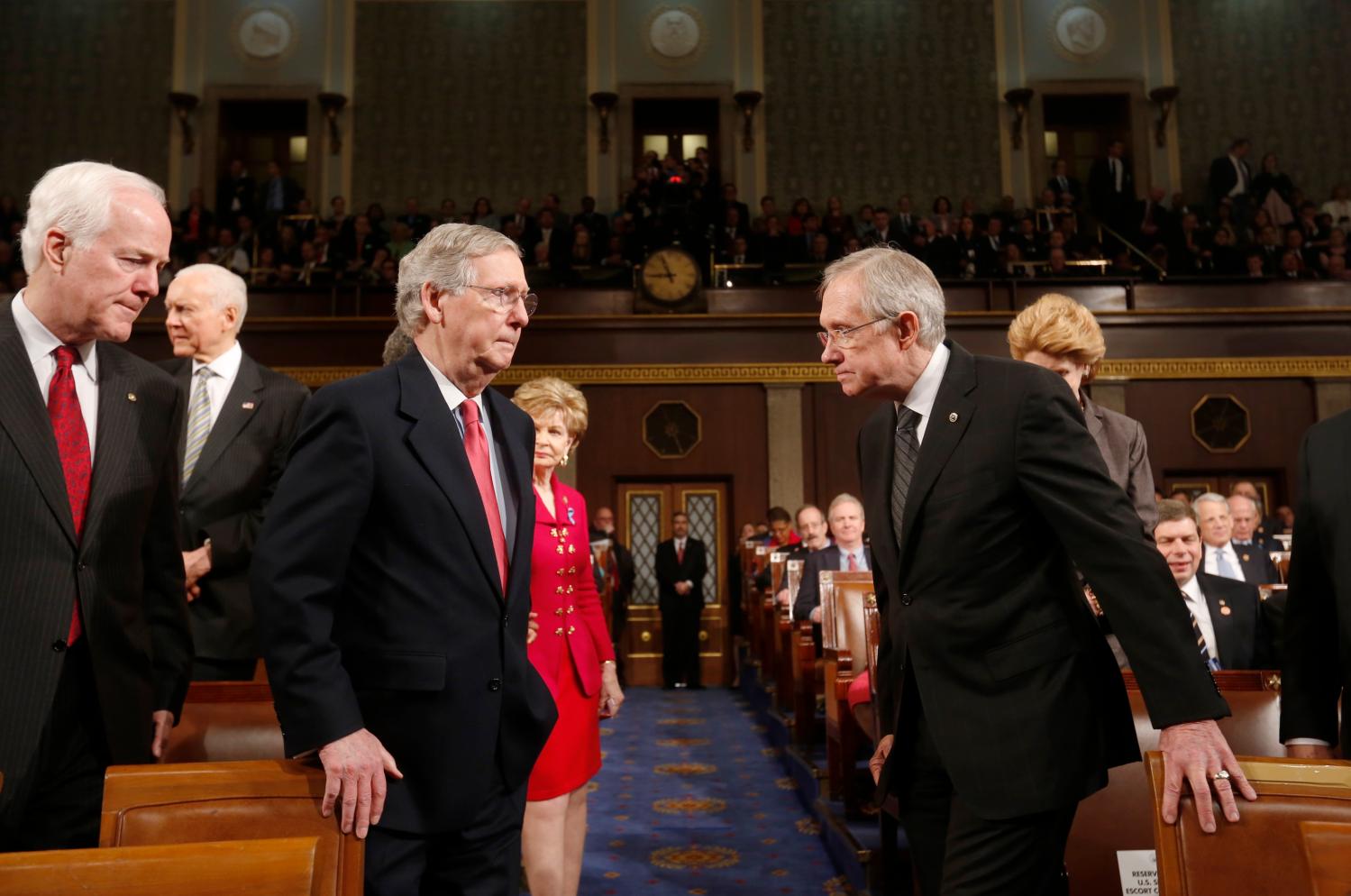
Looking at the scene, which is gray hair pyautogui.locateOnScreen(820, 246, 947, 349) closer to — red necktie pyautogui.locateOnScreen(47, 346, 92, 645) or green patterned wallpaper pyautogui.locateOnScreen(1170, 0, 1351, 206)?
red necktie pyautogui.locateOnScreen(47, 346, 92, 645)

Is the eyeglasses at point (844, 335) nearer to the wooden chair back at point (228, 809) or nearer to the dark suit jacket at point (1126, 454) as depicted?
the wooden chair back at point (228, 809)

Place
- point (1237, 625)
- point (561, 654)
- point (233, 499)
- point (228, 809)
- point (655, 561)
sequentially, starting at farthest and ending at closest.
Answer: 1. point (655, 561)
2. point (1237, 625)
3. point (561, 654)
4. point (233, 499)
5. point (228, 809)

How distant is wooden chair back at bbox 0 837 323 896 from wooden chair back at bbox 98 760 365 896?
0.18 meters

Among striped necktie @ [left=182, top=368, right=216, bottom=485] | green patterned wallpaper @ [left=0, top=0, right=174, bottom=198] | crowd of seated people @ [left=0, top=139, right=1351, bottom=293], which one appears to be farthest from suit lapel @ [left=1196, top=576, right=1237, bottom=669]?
green patterned wallpaper @ [left=0, top=0, right=174, bottom=198]

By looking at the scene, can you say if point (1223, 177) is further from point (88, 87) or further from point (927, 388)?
point (88, 87)

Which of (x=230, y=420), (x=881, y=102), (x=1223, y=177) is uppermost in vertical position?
(x=881, y=102)

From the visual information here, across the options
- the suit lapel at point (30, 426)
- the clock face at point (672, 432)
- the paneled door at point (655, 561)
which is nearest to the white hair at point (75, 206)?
the suit lapel at point (30, 426)

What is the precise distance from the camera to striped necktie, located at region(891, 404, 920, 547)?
192 centimetres

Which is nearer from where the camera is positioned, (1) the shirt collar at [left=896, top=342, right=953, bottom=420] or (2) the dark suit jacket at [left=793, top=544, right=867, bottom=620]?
(1) the shirt collar at [left=896, top=342, right=953, bottom=420]

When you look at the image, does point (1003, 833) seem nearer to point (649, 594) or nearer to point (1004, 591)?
point (1004, 591)

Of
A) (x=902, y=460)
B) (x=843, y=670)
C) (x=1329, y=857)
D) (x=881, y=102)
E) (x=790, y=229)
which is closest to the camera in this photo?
(x=1329, y=857)

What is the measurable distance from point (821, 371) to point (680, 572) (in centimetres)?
230

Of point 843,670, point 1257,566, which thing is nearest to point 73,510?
point 843,670

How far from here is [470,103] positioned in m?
12.7
